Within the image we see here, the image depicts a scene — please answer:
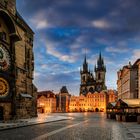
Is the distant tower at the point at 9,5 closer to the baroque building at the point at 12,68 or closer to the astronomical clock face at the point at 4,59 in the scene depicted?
the baroque building at the point at 12,68

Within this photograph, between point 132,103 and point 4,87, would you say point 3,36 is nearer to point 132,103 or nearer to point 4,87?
point 4,87

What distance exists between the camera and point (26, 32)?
51.1m

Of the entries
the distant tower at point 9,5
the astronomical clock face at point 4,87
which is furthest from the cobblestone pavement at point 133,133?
the distant tower at point 9,5

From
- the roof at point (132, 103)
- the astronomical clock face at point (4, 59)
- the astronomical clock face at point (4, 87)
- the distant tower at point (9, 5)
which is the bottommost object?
the roof at point (132, 103)

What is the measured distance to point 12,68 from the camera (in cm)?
4209

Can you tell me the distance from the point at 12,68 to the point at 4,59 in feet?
7.81

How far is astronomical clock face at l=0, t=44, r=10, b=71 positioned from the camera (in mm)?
39438

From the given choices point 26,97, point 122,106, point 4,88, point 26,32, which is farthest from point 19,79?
point 122,106

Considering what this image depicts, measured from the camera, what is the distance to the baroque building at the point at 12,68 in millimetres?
39656

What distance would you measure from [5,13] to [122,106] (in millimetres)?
22357

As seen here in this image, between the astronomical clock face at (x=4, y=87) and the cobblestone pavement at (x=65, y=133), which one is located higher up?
the astronomical clock face at (x=4, y=87)

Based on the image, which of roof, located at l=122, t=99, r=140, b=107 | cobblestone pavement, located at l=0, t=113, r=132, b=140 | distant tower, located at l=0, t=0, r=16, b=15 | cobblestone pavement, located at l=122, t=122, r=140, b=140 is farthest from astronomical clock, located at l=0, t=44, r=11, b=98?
roof, located at l=122, t=99, r=140, b=107

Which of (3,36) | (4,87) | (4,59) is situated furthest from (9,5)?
(4,87)

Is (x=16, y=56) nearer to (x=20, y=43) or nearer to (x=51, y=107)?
(x=20, y=43)
